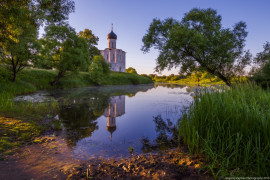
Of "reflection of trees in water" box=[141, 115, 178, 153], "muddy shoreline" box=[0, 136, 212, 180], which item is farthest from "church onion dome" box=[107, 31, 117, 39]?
"muddy shoreline" box=[0, 136, 212, 180]

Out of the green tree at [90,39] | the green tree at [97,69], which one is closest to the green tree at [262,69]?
the green tree at [97,69]

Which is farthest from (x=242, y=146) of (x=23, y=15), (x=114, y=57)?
(x=114, y=57)

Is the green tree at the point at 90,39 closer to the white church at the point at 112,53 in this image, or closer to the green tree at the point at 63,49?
the white church at the point at 112,53

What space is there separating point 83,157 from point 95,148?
75 centimetres

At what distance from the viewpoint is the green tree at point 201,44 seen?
47.8 ft

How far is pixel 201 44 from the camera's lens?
14.0m

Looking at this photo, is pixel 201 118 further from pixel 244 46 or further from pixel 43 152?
pixel 244 46

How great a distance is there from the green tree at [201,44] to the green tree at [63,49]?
17.3 metres

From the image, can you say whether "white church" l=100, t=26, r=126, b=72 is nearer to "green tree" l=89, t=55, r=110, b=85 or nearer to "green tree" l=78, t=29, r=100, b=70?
Result: "green tree" l=78, t=29, r=100, b=70

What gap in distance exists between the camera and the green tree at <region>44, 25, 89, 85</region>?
93.5 ft

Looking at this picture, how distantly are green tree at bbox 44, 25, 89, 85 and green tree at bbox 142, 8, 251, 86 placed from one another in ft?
56.9

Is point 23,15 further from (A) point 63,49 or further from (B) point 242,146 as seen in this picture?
(A) point 63,49

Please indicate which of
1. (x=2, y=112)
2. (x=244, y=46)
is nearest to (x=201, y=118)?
(x=2, y=112)

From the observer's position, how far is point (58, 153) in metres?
4.64
